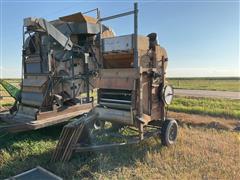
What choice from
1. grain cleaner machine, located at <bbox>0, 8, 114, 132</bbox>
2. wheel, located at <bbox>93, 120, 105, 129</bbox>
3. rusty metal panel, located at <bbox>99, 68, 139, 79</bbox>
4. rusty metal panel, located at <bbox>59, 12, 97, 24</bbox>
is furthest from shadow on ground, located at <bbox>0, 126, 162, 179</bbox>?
rusty metal panel, located at <bbox>59, 12, 97, 24</bbox>

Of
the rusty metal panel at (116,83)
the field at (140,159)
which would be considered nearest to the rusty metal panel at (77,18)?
the rusty metal panel at (116,83)

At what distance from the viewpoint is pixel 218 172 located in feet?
13.0

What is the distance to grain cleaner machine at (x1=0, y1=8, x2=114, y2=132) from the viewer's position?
5.95 metres

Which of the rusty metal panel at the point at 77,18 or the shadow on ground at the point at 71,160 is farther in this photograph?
the rusty metal panel at the point at 77,18

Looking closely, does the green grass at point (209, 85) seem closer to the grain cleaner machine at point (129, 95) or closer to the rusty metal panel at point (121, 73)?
the grain cleaner machine at point (129, 95)

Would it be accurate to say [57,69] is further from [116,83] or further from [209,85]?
[209,85]

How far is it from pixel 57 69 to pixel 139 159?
10.6ft

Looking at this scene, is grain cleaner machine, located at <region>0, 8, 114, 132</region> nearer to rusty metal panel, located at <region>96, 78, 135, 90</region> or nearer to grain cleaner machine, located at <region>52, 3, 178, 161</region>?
grain cleaner machine, located at <region>52, 3, 178, 161</region>

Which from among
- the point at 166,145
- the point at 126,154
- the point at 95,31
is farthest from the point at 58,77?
the point at 166,145

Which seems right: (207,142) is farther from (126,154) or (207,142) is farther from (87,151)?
(87,151)

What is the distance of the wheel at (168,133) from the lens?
5191 mm

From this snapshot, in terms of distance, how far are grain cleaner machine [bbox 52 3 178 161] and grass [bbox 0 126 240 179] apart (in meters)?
0.23

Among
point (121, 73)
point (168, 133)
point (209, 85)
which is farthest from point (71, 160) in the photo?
point (209, 85)

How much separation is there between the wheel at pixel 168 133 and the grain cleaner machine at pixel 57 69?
7.30 ft
